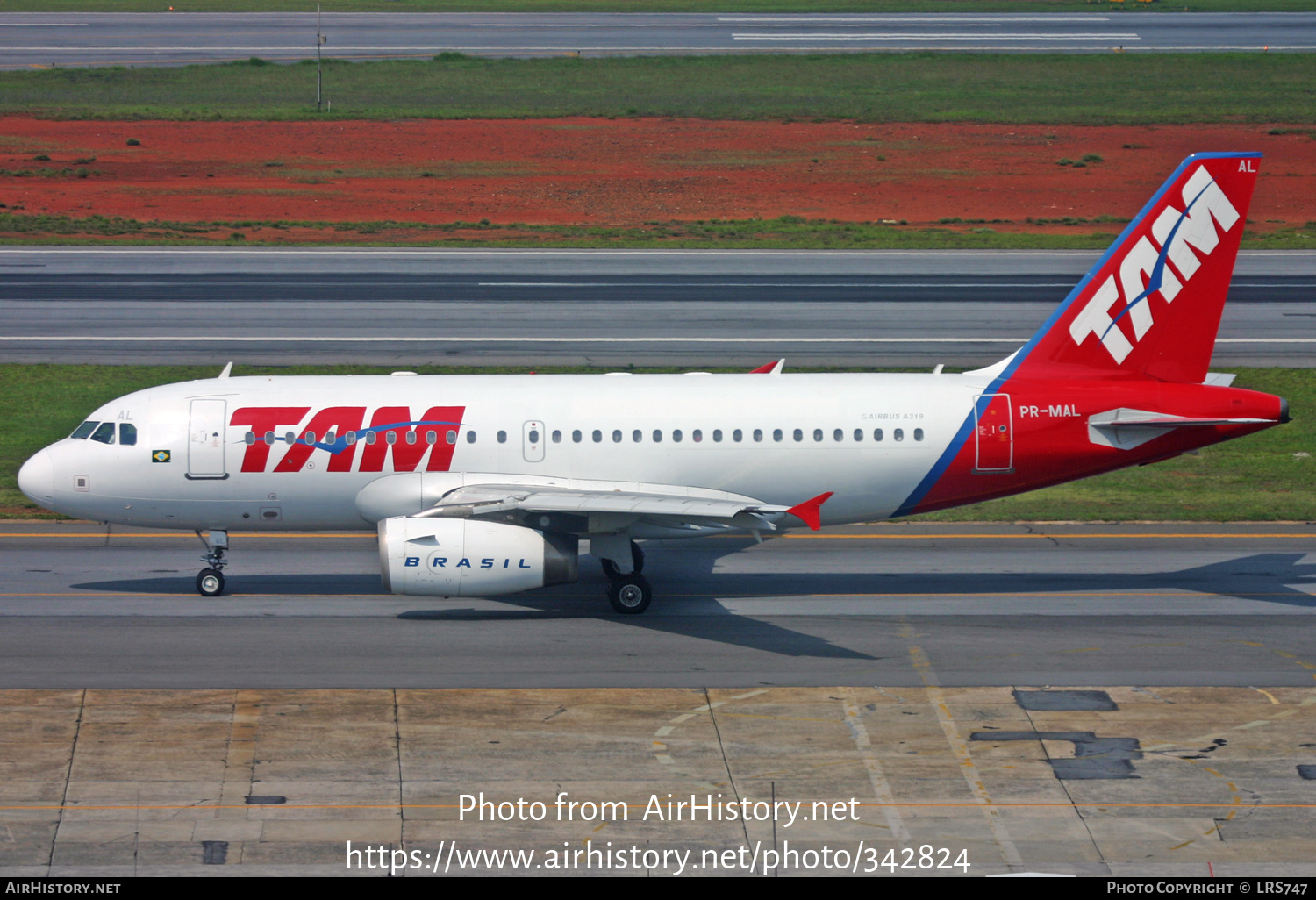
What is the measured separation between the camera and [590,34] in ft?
405

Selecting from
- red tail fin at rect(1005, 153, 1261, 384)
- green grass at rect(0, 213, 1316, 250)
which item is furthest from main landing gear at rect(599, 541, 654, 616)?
green grass at rect(0, 213, 1316, 250)

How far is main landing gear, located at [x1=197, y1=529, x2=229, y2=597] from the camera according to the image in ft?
90.4

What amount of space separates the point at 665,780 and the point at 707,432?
9.41 metres

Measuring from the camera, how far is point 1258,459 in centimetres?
3750

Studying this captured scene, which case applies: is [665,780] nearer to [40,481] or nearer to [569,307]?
[40,481]

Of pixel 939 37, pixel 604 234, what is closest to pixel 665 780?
pixel 604 234

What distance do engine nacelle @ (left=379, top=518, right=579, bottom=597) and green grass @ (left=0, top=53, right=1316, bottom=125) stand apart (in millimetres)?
72640

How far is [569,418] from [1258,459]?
20.7 metres

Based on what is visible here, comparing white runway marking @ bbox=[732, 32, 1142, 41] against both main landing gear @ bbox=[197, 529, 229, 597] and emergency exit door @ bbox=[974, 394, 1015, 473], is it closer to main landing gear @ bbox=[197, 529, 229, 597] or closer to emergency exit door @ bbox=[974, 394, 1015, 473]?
emergency exit door @ bbox=[974, 394, 1015, 473]

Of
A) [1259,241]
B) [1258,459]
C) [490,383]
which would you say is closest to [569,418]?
[490,383]

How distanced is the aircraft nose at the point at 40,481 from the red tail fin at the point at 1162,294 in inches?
751

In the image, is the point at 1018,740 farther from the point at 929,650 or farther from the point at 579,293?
the point at 579,293

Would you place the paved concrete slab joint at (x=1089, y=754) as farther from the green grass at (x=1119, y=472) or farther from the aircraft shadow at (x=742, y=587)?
the green grass at (x=1119, y=472)

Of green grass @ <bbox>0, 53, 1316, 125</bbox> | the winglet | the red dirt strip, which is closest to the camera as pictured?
the winglet
